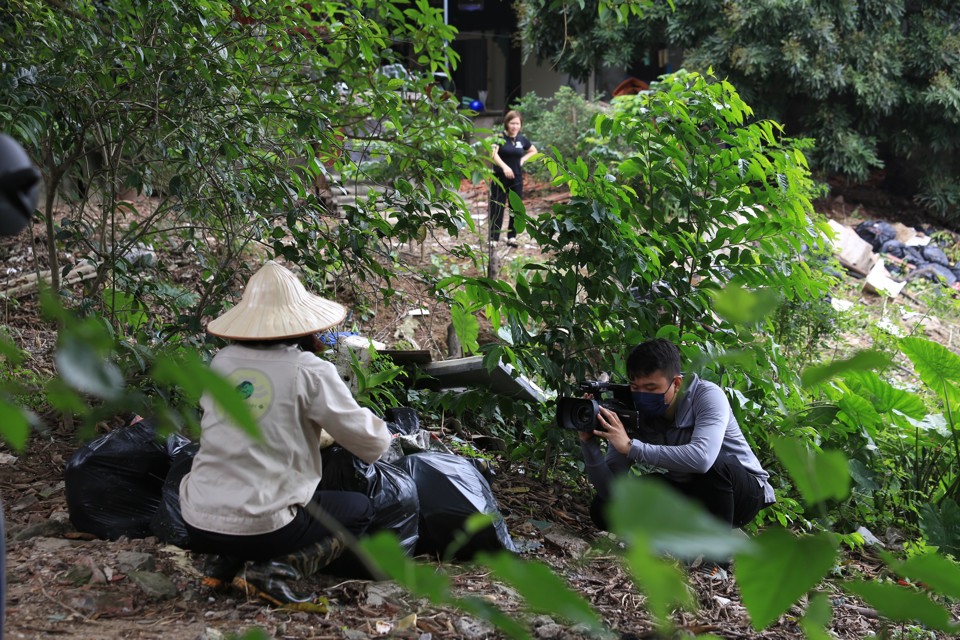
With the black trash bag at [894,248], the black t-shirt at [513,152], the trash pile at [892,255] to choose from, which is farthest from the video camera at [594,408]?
the black trash bag at [894,248]

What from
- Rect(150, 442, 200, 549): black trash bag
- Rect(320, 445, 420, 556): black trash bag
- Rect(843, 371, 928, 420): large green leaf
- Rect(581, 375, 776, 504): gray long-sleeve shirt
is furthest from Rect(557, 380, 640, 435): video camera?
Rect(843, 371, 928, 420): large green leaf

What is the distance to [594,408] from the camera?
386cm

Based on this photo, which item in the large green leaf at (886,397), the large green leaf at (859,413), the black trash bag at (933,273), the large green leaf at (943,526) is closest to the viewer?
the large green leaf at (943,526)

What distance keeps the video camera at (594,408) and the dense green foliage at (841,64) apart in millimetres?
10462

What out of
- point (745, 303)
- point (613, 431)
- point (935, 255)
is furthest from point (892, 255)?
point (745, 303)

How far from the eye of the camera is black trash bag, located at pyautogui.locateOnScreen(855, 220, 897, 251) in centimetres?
1359

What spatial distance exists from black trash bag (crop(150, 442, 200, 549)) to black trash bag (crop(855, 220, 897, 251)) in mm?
12115

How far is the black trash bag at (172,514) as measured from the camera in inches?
145

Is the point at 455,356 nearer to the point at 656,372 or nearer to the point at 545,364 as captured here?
the point at 545,364

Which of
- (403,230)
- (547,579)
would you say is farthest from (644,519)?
(403,230)

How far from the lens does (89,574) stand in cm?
338

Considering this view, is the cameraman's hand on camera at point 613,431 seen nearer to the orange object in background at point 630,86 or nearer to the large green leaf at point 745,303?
the large green leaf at point 745,303

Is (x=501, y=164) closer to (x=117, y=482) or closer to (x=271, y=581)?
(x=117, y=482)

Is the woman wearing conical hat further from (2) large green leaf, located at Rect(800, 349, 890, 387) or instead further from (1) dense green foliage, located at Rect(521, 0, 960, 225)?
(1) dense green foliage, located at Rect(521, 0, 960, 225)
